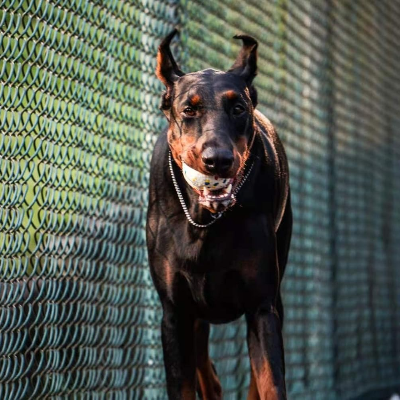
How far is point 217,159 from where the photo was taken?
3.76m

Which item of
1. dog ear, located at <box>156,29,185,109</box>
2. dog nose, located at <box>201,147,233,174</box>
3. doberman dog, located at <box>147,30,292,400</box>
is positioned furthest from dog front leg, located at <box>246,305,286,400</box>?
dog ear, located at <box>156,29,185,109</box>

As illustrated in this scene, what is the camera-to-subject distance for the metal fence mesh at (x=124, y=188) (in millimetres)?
4656

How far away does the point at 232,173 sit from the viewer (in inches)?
150

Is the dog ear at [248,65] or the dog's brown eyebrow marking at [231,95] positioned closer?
the dog's brown eyebrow marking at [231,95]

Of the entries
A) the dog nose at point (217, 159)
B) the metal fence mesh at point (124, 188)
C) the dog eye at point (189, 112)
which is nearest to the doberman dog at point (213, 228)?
the dog eye at point (189, 112)

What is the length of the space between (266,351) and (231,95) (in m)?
1.03

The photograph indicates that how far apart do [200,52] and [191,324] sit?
255 centimetres

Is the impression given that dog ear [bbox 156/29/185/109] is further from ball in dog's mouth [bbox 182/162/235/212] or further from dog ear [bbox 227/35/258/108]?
ball in dog's mouth [bbox 182/162/235/212]

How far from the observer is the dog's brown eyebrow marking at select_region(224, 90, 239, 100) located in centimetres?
402

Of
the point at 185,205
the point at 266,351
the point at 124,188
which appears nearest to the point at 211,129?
the point at 185,205

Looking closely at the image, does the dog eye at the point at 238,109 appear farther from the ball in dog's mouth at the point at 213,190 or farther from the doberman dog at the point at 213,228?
the ball in dog's mouth at the point at 213,190

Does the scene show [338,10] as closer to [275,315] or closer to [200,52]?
[200,52]

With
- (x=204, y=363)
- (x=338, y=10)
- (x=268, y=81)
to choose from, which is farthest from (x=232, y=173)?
(x=338, y=10)

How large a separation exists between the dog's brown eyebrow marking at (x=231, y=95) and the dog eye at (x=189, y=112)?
14cm
